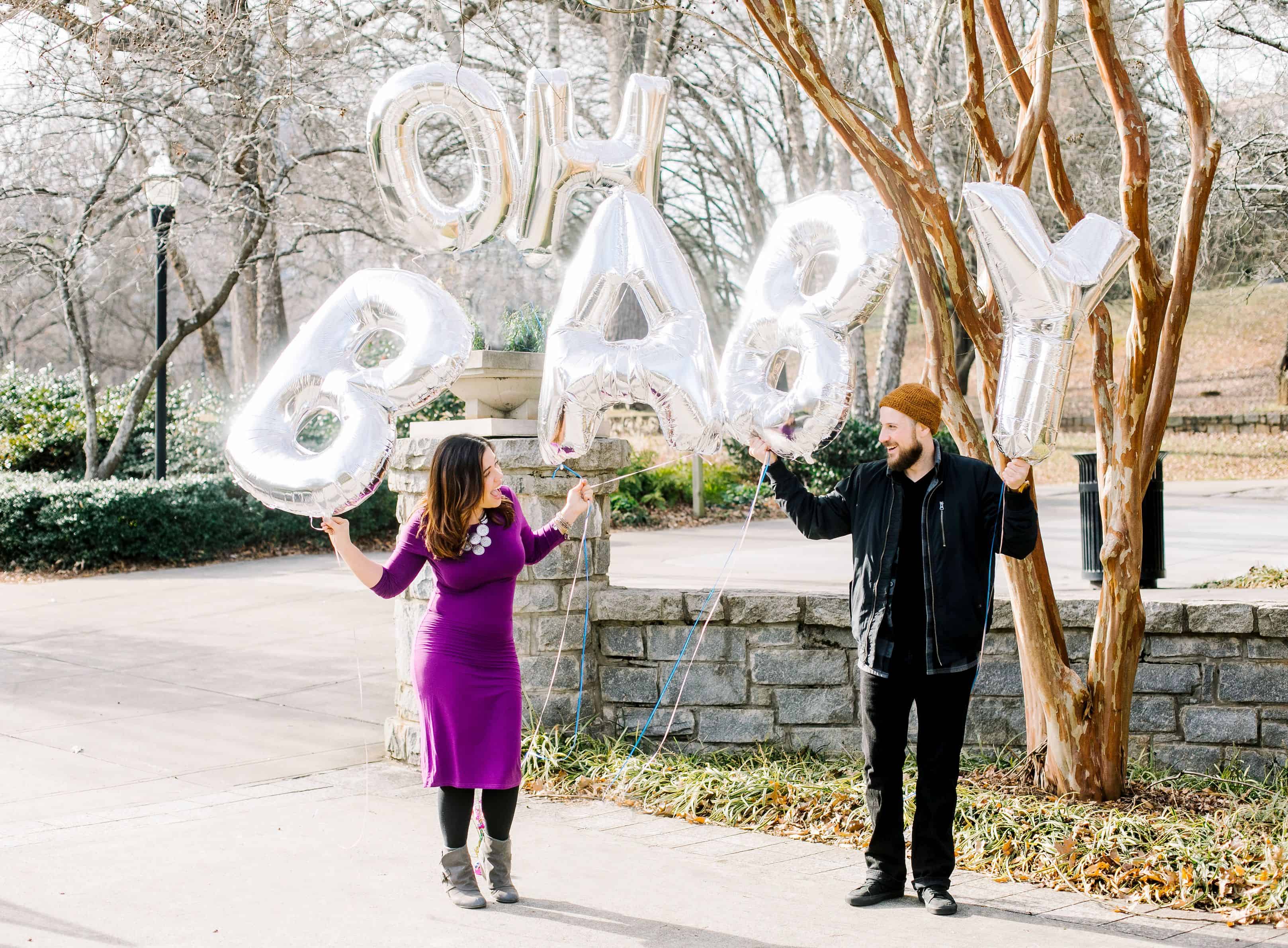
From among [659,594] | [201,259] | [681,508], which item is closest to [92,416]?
[681,508]

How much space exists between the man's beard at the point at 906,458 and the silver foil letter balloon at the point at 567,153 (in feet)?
4.80

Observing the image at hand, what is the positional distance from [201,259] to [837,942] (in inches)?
884

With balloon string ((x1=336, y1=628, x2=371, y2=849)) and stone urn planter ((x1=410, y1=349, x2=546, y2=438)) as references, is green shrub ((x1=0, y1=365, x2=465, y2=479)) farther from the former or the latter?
stone urn planter ((x1=410, y1=349, x2=546, y2=438))

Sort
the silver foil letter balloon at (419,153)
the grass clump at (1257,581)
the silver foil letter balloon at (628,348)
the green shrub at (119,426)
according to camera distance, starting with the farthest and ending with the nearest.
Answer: the green shrub at (119,426) → the grass clump at (1257,581) → the silver foil letter balloon at (419,153) → the silver foil letter balloon at (628,348)

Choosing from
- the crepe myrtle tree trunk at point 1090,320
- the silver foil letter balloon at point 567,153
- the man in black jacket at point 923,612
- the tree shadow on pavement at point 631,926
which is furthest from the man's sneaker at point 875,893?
the silver foil letter balloon at point 567,153

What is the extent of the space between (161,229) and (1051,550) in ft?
34.0

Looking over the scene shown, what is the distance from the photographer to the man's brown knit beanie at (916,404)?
4.12 m

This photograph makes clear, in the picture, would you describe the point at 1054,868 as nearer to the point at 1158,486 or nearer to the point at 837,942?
the point at 837,942

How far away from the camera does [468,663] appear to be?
407 centimetres

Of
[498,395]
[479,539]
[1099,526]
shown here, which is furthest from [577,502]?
A: [1099,526]

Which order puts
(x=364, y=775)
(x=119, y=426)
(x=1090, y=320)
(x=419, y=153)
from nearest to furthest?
(x=419, y=153)
(x=1090, y=320)
(x=364, y=775)
(x=119, y=426)

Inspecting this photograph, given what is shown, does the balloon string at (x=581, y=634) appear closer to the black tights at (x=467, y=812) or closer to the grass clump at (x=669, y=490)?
the black tights at (x=467, y=812)

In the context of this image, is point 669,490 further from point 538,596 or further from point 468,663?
point 468,663

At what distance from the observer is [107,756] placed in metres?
6.09
